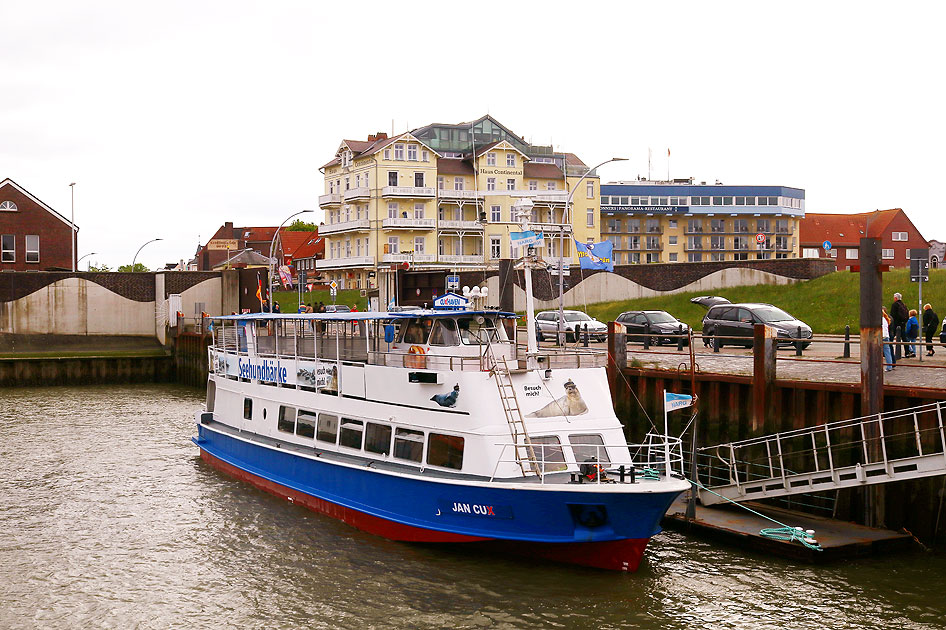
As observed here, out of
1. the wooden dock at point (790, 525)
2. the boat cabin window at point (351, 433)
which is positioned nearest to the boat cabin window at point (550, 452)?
the wooden dock at point (790, 525)

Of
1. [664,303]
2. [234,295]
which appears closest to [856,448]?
[664,303]

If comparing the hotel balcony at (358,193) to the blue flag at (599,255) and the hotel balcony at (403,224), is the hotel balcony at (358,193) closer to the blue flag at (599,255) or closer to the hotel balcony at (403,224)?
the hotel balcony at (403,224)

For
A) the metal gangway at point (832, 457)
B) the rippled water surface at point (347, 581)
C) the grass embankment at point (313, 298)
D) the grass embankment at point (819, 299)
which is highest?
the grass embankment at point (313, 298)

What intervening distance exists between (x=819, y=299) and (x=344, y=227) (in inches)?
1773

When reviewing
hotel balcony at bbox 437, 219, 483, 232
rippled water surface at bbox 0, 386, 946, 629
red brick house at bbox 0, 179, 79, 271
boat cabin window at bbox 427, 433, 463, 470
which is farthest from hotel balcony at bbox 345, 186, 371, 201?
boat cabin window at bbox 427, 433, 463, 470

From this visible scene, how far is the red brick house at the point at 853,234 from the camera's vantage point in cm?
9856

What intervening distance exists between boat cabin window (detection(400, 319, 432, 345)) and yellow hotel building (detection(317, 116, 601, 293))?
48417 millimetres

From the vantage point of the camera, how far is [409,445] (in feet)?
65.0

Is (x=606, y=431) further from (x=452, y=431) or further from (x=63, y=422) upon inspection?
(x=63, y=422)

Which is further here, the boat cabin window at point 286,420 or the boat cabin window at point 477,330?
the boat cabin window at point 286,420

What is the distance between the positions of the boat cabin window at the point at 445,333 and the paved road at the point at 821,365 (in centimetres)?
705

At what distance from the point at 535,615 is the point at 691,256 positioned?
3805 inches

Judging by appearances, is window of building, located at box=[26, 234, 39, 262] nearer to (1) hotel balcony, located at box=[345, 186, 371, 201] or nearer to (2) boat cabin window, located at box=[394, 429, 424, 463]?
(1) hotel balcony, located at box=[345, 186, 371, 201]

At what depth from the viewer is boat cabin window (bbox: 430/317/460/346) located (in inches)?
822
